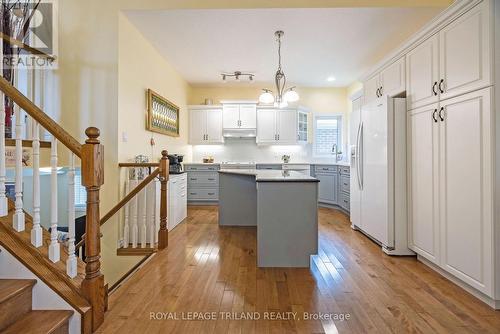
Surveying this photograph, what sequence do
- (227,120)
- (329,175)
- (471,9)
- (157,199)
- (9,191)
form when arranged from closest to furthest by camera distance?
(471,9)
(9,191)
(157,199)
(329,175)
(227,120)

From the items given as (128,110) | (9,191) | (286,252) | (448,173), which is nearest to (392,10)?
(448,173)

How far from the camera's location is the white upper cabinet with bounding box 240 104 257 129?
19.8 feet

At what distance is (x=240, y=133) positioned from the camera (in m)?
6.15

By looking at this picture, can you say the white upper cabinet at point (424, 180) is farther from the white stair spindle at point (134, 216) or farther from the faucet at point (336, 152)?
the faucet at point (336, 152)

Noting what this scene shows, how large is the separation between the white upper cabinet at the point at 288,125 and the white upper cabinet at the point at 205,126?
1.41m

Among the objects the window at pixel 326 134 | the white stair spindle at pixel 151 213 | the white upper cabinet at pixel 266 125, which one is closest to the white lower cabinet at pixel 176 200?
the white stair spindle at pixel 151 213

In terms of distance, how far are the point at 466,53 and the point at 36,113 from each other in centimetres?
314

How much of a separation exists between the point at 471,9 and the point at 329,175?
3.78 metres

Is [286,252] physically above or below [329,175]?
below

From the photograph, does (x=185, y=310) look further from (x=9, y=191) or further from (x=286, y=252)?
(x=9, y=191)

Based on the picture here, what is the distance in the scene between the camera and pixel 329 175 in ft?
18.2

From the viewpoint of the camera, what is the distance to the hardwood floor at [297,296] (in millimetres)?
1679

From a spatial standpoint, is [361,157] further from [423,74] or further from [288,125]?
[288,125]

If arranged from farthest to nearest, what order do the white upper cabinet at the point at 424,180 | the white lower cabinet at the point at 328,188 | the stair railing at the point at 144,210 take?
the white lower cabinet at the point at 328,188 → the stair railing at the point at 144,210 → the white upper cabinet at the point at 424,180
